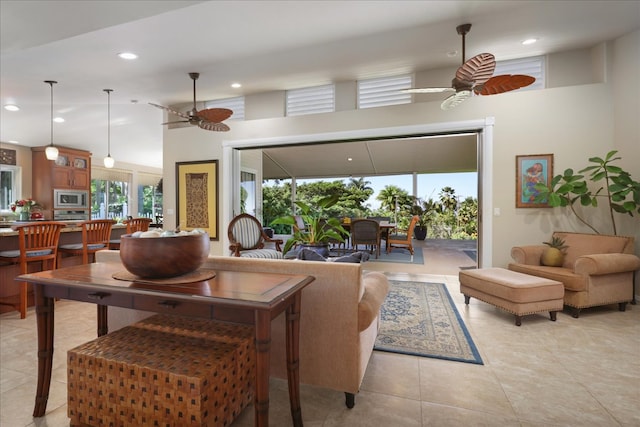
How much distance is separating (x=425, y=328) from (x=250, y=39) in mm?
3491

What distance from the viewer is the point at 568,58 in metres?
3.96

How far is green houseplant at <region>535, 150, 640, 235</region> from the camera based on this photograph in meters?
3.34

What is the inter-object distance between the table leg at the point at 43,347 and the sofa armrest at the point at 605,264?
4.16 meters

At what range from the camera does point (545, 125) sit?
3.93 m

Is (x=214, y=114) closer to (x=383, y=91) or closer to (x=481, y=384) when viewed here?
(x=383, y=91)

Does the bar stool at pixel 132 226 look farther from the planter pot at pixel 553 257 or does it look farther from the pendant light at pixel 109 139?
the planter pot at pixel 553 257

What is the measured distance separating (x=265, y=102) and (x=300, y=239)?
9.31 feet

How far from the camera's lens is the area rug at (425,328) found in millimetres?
2346

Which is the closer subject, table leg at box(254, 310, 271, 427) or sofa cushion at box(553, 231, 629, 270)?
table leg at box(254, 310, 271, 427)

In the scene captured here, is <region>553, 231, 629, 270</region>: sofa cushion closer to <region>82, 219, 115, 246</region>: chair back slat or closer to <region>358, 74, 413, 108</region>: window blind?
<region>358, 74, 413, 108</region>: window blind

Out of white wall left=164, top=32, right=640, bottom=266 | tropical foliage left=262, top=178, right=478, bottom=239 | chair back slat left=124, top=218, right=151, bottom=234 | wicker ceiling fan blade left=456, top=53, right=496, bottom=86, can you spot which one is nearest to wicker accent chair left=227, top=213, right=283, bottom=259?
chair back slat left=124, top=218, right=151, bottom=234

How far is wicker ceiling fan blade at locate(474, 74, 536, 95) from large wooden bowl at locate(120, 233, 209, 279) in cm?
299

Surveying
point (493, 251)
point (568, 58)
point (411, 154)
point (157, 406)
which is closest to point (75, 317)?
point (157, 406)

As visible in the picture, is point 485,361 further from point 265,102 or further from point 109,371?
point 265,102
